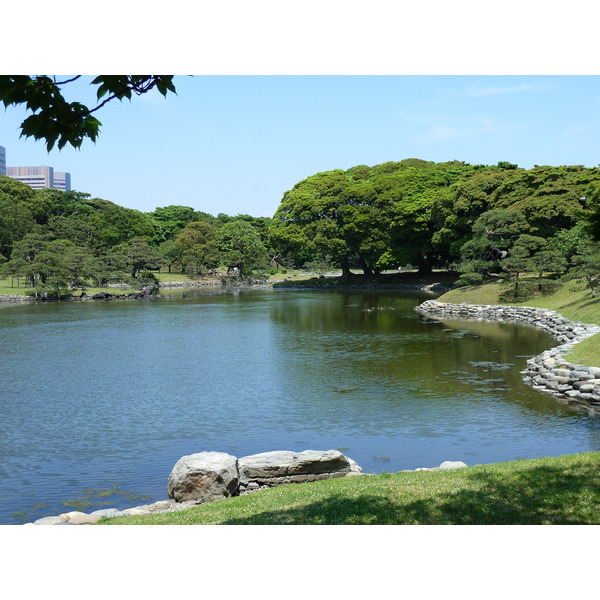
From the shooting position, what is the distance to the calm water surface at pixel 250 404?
1186 cm

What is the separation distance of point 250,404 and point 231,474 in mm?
6597

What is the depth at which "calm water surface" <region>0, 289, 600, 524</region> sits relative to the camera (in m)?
11.9

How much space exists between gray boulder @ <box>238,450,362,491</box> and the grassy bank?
134 centimetres

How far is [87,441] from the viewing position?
44.2 ft

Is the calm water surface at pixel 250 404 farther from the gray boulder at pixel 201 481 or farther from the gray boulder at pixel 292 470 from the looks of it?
the gray boulder at pixel 292 470

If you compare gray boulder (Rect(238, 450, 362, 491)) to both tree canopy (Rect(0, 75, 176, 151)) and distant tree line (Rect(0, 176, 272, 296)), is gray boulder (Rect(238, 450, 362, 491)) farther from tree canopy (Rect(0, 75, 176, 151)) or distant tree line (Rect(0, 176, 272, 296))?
distant tree line (Rect(0, 176, 272, 296))

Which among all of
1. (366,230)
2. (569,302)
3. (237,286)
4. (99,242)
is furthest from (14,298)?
(569,302)

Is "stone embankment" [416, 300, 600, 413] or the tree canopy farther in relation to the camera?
"stone embankment" [416, 300, 600, 413]

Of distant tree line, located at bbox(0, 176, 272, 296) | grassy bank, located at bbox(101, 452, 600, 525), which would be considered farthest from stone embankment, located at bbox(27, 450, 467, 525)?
distant tree line, located at bbox(0, 176, 272, 296)

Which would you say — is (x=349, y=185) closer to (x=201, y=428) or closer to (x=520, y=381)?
(x=520, y=381)

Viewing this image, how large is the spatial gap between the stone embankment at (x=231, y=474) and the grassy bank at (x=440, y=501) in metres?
0.73

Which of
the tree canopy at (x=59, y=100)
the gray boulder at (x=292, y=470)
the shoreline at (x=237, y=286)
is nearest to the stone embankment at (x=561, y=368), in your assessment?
the gray boulder at (x=292, y=470)

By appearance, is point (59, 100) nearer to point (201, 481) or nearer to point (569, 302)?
point (201, 481)

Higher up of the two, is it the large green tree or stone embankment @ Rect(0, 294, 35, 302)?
the large green tree
